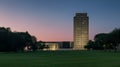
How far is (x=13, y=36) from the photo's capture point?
107875 mm

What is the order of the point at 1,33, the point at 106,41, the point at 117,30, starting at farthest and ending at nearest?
the point at 106,41, the point at 117,30, the point at 1,33

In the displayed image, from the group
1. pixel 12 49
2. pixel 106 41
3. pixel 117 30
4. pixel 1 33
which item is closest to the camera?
pixel 1 33

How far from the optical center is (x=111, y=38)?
121250 millimetres

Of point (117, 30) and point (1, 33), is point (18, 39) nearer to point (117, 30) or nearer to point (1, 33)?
point (1, 33)

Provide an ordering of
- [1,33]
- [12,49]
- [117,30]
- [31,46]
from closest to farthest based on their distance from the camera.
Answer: [1,33]
[12,49]
[117,30]
[31,46]

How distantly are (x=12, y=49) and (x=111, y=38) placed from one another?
35511 mm

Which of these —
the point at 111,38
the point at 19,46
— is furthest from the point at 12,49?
the point at 111,38

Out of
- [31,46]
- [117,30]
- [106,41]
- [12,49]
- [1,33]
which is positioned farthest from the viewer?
[31,46]

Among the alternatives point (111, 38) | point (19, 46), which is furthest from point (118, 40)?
point (19, 46)

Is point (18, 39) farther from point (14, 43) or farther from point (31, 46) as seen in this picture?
point (31, 46)

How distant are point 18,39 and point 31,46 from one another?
45364mm

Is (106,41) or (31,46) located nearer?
(106,41)

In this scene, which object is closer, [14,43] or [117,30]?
[14,43]

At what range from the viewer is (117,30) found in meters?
119
